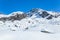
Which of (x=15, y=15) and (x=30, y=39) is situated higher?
(x=15, y=15)

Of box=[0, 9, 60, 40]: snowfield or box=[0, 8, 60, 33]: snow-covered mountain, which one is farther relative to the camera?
box=[0, 8, 60, 33]: snow-covered mountain

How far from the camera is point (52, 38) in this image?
19.0ft

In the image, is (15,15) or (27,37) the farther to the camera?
(15,15)

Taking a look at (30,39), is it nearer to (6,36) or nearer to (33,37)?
(33,37)

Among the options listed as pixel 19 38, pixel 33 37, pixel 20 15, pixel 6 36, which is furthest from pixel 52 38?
pixel 20 15

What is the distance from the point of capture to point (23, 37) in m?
5.84

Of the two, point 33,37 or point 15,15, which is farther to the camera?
point 15,15

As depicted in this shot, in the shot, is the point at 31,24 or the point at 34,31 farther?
the point at 31,24

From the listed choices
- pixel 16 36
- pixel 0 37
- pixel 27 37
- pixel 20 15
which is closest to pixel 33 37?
pixel 27 37

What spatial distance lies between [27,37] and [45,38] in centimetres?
64

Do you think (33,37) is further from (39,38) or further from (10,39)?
(10,39)

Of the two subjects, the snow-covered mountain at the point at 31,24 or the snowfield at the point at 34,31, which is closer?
the snowfield at the point at 34,31

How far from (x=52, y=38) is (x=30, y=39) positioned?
2.59 feet

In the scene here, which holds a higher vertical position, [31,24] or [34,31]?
[31,24]
